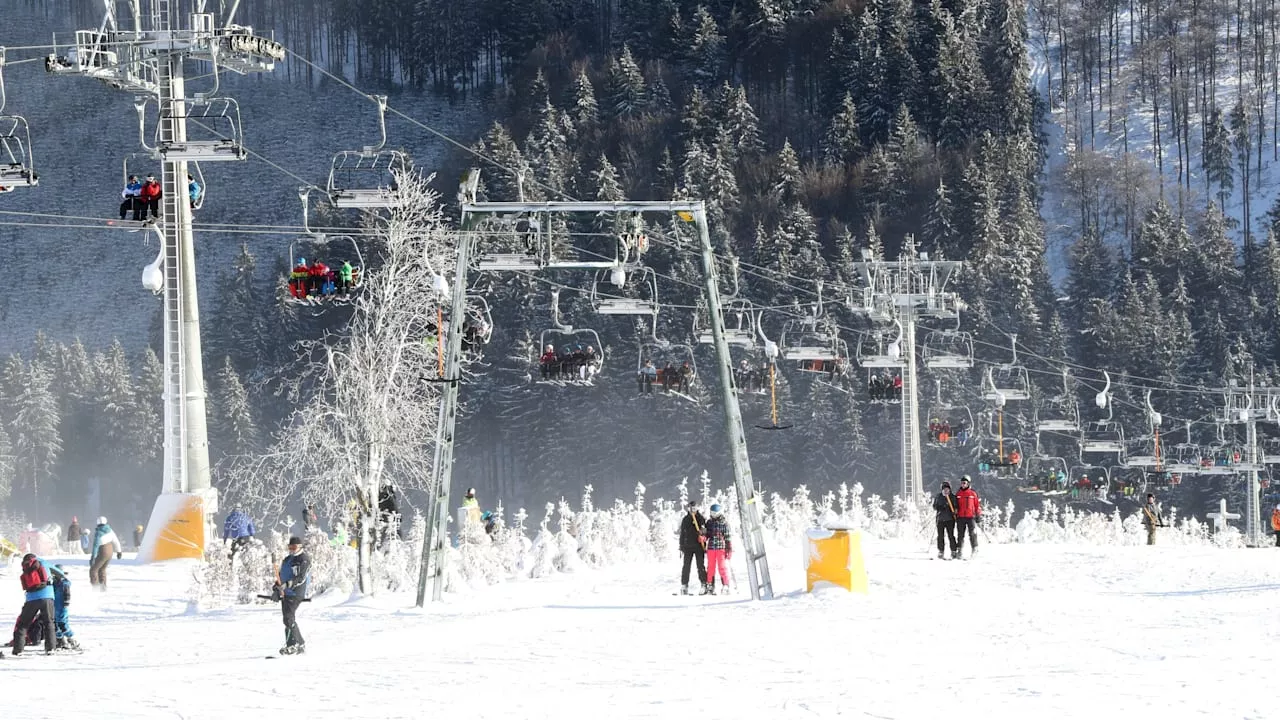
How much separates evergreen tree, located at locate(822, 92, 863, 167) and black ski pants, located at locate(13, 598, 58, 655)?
3479 inches

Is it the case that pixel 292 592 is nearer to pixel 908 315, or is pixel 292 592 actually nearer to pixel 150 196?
pixel 150 196

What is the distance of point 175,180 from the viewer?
33219mm

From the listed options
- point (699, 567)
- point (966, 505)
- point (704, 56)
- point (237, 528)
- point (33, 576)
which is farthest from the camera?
point (704, 56)

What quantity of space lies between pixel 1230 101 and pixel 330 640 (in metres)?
125

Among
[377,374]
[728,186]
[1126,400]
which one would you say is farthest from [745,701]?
[728,186]

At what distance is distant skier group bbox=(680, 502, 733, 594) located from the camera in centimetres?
2764

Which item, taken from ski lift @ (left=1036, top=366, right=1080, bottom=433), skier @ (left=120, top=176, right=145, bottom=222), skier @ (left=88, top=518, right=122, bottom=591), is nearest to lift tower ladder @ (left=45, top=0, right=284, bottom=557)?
skier @ (left=120, top=176, right=145, bottom=222)

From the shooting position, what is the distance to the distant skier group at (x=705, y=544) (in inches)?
1088

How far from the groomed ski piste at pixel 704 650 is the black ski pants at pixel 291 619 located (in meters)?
0.24

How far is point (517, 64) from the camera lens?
461 feet

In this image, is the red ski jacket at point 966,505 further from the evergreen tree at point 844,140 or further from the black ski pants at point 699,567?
the evergreen tree at point 844,140

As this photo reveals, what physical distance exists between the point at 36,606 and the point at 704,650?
775 centimetres

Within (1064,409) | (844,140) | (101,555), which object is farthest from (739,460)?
(844,140)

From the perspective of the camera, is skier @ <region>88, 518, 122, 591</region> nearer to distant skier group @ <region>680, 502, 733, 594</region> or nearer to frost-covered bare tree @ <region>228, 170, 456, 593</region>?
frost-covered bare tree @ <region>228, 170, 456, 593</region>
